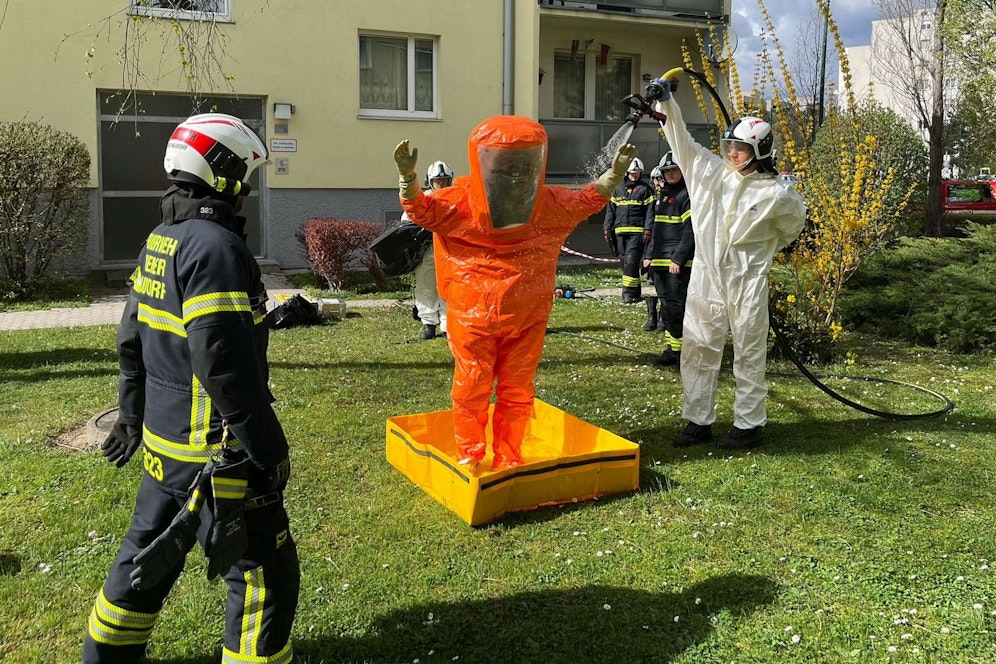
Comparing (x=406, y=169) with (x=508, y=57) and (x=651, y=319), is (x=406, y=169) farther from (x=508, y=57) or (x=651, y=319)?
(x=508, y=57)

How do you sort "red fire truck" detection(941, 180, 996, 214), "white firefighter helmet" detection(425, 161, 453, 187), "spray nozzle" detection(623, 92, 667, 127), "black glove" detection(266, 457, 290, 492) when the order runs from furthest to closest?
"red fire truck" detection(941, 180, 996, 214) → "white firefighter helmet" detection(425, 161, 453, 187) → "spray nozzle" detection(623, 92, 667, 127) → "black glove" detection(266, 457, 290, 492)

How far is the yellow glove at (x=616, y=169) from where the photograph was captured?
499cm

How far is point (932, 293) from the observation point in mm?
10578

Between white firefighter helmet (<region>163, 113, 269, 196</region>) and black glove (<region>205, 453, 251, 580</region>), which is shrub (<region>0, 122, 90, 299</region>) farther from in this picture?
black glove (<region>205, 453, 251, 580</region>)

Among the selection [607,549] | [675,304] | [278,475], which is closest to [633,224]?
[675,304]

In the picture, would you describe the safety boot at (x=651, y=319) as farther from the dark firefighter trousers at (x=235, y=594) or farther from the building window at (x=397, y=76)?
the dark firefighter trousers at (x=235, y=594)

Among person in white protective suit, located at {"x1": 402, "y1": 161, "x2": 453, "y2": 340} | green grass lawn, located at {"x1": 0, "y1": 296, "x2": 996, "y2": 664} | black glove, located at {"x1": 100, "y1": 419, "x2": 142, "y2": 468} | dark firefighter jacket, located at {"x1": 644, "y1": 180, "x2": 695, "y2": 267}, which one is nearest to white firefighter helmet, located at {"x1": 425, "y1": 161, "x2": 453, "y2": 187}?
person in white protective suit, located at {"x1": 402, "y1": 161, "x2": 453, "y2": 340}

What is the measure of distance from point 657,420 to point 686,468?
3.79ft

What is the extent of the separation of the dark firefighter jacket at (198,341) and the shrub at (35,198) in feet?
33.8

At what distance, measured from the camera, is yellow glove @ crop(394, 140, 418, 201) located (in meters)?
4.64

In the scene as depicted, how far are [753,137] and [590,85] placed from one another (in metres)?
14.1

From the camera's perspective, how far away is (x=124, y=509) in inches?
194

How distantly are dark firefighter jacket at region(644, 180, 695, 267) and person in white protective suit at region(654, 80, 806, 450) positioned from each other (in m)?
2.78

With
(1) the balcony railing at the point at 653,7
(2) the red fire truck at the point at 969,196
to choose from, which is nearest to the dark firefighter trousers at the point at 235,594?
(1) the balcony railing at the point at 653,7
